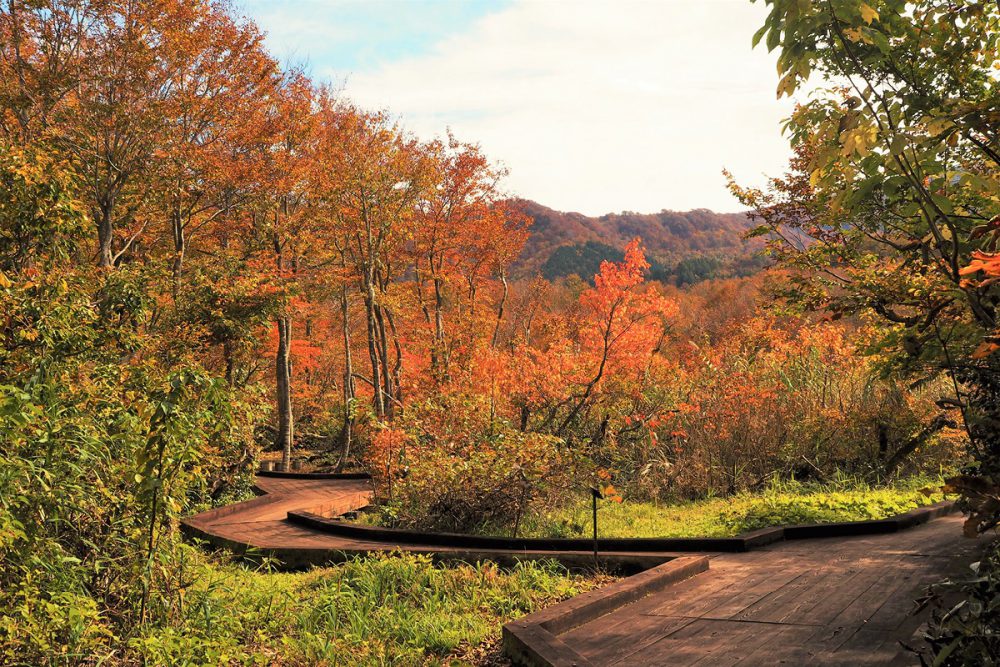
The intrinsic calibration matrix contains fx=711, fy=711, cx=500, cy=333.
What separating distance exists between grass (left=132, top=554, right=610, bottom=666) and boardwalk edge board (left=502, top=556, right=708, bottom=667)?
0.30m

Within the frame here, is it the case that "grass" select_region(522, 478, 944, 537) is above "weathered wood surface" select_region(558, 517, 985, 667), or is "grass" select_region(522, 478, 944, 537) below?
below

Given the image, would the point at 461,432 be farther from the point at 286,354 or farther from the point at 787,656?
the point at 286,354

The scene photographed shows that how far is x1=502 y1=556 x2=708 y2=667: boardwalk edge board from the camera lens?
12.6 feet

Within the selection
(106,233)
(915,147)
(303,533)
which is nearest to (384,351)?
(106,233)

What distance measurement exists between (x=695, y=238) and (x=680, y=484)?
270ft

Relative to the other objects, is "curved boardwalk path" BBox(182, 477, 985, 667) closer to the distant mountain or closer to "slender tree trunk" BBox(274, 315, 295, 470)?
"slender tree trunk" BBox(274, 315, 295, 470)

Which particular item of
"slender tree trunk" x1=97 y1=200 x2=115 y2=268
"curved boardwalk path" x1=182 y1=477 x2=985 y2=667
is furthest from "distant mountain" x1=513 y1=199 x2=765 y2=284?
"curved boardwalk path" x1=182 y1=477 x2=985 y2=667

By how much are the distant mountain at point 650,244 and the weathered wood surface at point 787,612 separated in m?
47.6

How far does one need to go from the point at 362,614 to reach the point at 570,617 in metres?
1.62

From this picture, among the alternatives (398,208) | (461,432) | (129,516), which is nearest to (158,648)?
(129,516)

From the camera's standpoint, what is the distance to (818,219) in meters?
9.22

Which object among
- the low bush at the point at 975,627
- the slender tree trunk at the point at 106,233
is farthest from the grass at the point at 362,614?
the slender tree trunk at the point at 106,233

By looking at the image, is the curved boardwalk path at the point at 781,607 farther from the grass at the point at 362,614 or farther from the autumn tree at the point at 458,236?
the autumn tree at the point at 458,236

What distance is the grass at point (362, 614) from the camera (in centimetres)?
432
